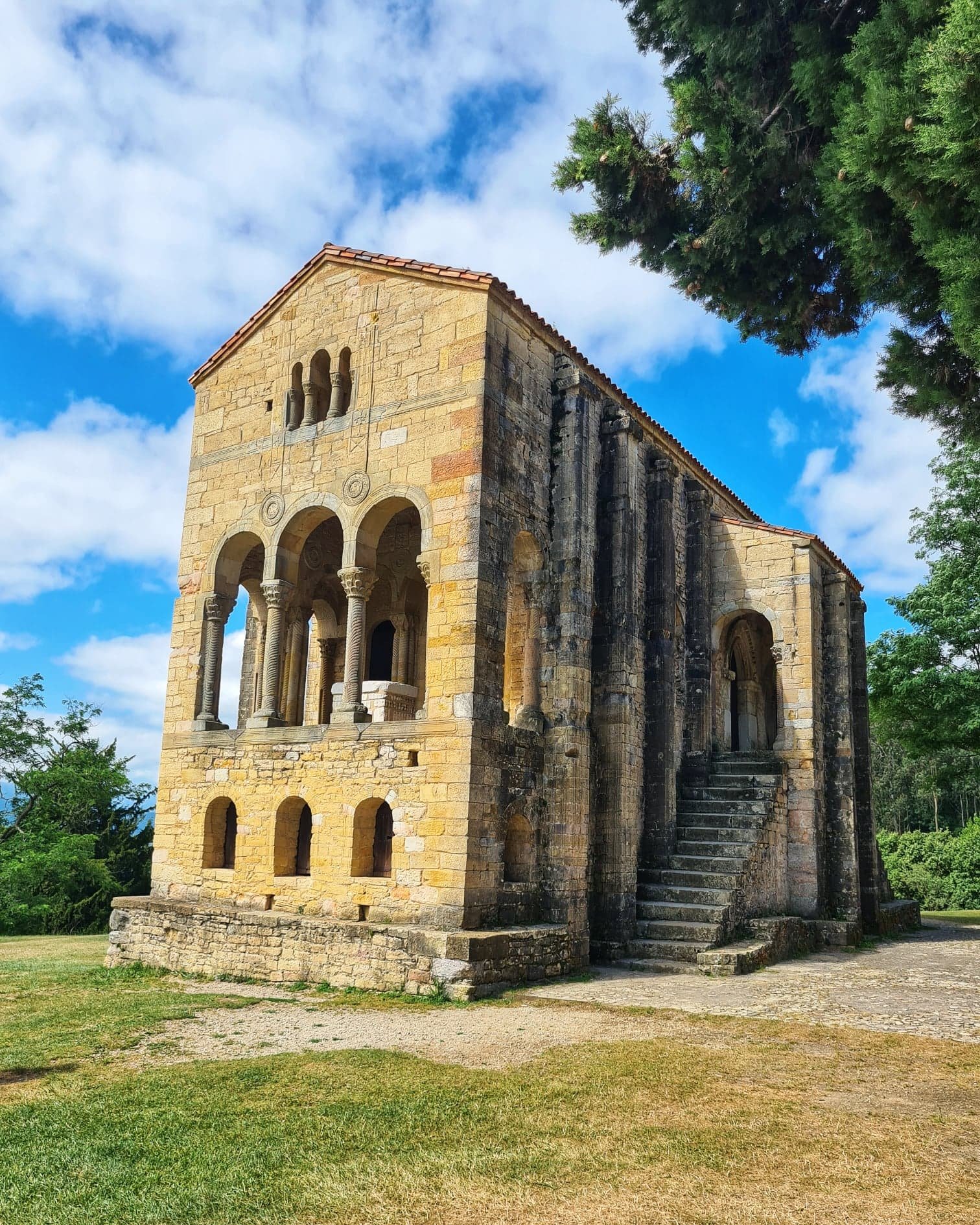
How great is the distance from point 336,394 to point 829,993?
34.9 feet

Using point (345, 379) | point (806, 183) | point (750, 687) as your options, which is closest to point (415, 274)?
point (345, 379)

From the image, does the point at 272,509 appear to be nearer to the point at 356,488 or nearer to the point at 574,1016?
the point at 356,488

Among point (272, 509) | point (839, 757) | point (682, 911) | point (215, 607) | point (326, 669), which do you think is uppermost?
point (272, 509)

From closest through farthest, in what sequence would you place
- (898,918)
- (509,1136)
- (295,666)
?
(509,1136) < (295,666) < (898,918)

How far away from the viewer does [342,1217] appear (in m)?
4.89

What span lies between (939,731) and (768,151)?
692 inches

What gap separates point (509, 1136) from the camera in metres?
6.08

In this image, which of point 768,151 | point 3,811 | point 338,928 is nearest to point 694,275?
point 768,151

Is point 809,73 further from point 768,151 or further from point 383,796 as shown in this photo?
point 383,796

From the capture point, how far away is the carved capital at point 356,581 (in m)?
13.9

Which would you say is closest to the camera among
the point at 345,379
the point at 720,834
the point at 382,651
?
the point at 345,379

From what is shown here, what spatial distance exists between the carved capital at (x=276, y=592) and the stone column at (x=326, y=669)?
3986 millimetres

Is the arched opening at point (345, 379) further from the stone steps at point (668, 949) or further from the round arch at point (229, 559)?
the stone steps at point (668, 949)

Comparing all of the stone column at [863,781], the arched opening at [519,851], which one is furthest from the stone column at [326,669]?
the stone column at [863,781]
